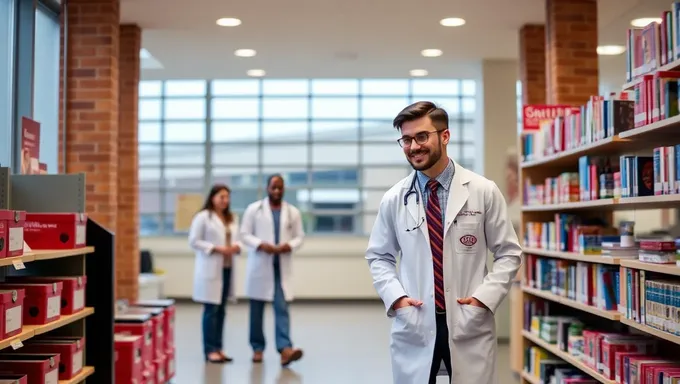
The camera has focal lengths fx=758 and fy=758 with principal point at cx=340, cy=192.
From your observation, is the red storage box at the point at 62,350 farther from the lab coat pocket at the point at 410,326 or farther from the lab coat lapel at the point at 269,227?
the lab coat lapel at the point at 269,227

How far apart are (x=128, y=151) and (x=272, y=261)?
1.67 m

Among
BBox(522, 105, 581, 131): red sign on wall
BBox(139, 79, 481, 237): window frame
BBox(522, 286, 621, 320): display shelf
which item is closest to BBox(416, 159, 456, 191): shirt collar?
BBox(522, 286, 621, 320): display shelf

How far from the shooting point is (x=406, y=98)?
1211cm

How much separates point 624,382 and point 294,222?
3.62m

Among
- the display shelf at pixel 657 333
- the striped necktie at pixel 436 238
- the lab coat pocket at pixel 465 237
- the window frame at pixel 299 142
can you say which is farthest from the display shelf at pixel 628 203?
the window frame at pixel 299 142

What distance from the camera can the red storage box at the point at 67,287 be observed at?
3816 mm

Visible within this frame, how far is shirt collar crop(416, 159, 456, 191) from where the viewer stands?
115 inches

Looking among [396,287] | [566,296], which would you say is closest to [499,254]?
[396,287]

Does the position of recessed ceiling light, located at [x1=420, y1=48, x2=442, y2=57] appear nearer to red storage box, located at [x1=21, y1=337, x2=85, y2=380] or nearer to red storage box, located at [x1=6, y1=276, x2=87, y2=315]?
red storage box, located at [x1=6, y1=276, x2=87, y2=315]

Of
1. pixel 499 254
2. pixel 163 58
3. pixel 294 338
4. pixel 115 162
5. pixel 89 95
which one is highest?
pixel 163 58

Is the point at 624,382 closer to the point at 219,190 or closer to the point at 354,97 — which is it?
the point at 219,190

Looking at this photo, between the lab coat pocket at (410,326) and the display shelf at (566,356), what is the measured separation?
1547mm

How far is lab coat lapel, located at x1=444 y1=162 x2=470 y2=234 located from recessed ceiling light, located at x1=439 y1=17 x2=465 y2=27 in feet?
13.9

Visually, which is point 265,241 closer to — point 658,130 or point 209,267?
point 209,267
